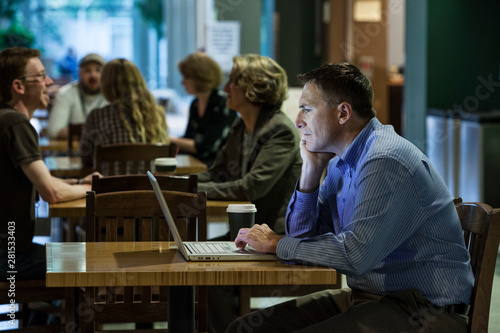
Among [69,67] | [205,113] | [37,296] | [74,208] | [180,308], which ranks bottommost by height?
[37,296]

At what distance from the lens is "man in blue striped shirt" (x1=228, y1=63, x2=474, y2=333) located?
1.89 m

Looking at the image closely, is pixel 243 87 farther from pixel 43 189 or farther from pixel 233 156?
pixel 43 189

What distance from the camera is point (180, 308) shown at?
7.08ft

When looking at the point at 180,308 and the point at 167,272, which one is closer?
the point at 167,272

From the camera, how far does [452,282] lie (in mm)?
1962

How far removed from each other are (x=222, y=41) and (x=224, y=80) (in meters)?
0.64

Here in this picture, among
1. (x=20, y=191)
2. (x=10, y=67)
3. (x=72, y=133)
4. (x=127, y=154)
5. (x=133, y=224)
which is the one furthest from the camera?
(x=72, y=133)

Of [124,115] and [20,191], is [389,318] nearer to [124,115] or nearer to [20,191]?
[20,191]

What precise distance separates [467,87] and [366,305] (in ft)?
18.7

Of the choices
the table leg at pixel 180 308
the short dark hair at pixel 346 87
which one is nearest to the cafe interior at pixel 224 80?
the table leg at pixel 180 308

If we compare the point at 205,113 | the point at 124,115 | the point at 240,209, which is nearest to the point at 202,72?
the point at 205,113

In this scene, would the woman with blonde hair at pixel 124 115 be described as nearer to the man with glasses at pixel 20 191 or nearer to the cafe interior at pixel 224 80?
the cafe interior at pixel 224 80

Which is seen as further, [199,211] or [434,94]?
[434,94]

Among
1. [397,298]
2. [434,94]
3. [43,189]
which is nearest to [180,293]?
[397,298]
